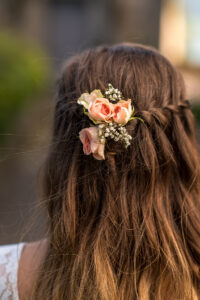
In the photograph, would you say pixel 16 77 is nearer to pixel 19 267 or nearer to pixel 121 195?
pixel 19 267

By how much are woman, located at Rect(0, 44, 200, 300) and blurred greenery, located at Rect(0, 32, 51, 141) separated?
401 centimetres

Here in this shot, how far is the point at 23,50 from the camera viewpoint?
19.6 feet

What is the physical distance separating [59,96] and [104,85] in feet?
0.66

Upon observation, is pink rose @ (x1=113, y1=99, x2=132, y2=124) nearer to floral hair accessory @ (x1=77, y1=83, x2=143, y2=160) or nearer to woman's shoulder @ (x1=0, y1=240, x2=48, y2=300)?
floral hair accessory @ (x1=77, y1=83, x2=143, y2=160)

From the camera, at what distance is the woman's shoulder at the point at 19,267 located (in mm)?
1365

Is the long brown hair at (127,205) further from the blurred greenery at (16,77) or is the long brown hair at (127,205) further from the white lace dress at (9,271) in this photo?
the blurred greenery at (16,77)

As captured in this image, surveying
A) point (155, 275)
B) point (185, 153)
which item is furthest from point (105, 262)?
point (185, 153)

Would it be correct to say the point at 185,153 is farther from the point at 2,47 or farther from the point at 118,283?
the point at 2,47

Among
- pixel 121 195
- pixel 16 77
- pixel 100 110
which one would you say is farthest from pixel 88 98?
pixel 16 77

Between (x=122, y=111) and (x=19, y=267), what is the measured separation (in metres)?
0.68

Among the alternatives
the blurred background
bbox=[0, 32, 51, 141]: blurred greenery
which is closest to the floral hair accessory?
the blurred background

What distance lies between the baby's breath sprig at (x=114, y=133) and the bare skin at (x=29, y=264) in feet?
1.54

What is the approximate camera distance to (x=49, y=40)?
8.95 meters

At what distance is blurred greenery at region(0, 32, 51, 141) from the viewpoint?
17.3 ft
